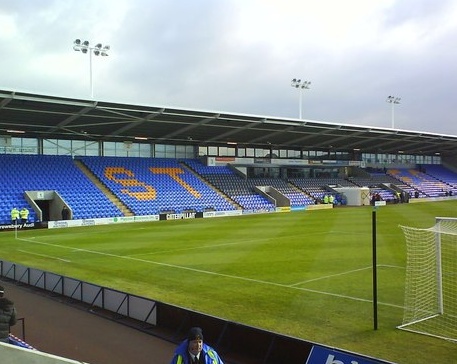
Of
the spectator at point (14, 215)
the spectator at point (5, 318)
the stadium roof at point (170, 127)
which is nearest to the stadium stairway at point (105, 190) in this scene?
the stadium roof at point (170, 127)

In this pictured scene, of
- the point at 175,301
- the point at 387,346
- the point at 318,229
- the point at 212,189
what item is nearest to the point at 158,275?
the point at 175,301

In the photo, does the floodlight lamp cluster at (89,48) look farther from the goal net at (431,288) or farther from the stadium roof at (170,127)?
the goal net at (431,288)

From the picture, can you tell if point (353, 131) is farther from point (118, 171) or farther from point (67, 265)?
point (67, 265)

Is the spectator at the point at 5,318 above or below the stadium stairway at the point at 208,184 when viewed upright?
below

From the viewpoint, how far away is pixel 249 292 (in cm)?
1254

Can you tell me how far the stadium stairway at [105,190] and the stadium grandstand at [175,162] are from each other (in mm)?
99

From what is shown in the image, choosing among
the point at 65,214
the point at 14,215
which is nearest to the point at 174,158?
the point at 65,214

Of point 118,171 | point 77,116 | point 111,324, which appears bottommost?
point 111,324

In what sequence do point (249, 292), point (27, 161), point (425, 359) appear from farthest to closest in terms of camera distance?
point (27, 161) → point (249, 292) → point (425, 359)

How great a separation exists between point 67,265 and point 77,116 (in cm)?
2014

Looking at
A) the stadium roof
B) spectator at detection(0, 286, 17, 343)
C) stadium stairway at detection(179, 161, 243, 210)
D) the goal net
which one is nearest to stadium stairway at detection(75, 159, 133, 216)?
the stadium roof

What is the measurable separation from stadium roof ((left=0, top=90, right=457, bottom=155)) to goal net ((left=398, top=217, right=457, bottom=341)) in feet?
81.0

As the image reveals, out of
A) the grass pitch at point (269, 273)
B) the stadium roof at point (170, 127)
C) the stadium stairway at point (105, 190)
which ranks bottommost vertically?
the grass pitch at point (269, 273)

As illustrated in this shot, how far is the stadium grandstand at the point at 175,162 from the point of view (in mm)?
35844
